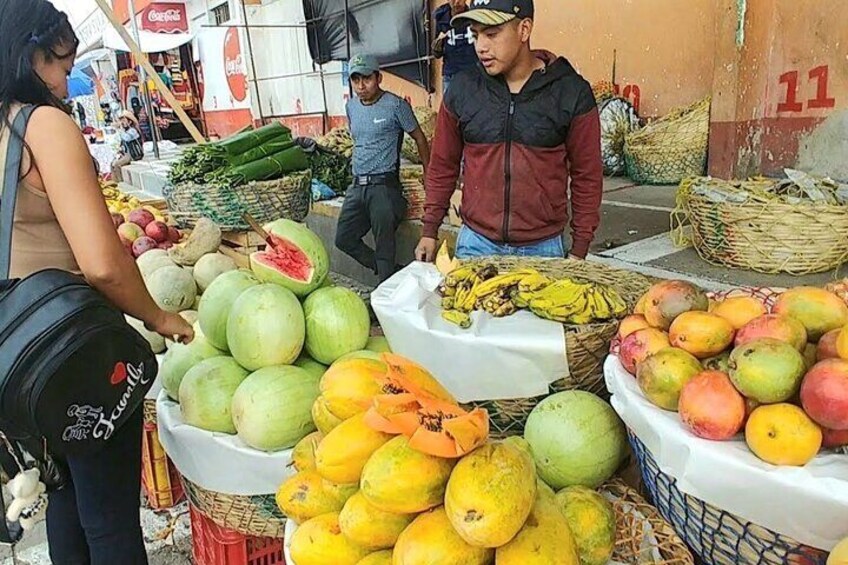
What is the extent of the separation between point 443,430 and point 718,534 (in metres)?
0.54

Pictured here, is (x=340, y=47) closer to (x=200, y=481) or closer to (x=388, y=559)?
(x=200, y=481)

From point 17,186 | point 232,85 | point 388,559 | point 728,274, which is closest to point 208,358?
point 17,186

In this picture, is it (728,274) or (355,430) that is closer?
(355,430)

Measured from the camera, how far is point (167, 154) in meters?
11.3

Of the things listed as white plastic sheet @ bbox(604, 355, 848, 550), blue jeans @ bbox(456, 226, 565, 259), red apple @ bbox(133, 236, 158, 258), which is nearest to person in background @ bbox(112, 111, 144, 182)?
red apple @ bbox(133, 236, 158, 258)

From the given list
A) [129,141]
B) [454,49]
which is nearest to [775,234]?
[454,49]

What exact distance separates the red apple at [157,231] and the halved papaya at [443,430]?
9.70 feet

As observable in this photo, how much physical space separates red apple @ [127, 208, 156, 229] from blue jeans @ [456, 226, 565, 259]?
2.01 meters

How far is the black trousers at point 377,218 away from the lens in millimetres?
4906

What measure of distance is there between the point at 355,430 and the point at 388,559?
222mm

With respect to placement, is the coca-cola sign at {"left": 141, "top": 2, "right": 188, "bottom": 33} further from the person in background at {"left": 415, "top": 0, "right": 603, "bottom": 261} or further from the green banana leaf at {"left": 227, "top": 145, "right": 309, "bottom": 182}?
the person in background at {"left": 415, "top": 0, "right": 603, "bottom": 261}

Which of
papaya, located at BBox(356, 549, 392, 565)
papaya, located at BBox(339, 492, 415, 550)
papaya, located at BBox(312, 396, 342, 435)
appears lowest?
papaya, located at BBox(356, 549, 392, 565)

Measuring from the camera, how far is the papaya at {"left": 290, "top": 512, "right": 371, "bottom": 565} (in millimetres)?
1197

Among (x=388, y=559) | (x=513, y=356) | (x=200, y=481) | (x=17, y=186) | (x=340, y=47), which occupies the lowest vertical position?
(x=200, y=481)
